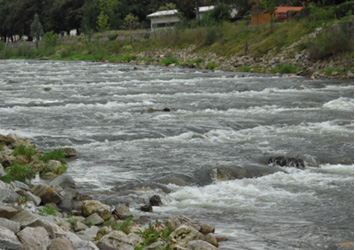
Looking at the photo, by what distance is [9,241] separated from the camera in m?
4.78

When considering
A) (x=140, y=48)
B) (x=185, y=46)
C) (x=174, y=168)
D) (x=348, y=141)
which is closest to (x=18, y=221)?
(x=174, y=168)

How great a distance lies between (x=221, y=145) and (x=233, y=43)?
35211mm

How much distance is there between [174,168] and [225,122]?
5.62 m

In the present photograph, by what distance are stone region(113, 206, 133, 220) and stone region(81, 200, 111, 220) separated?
11 centimetres

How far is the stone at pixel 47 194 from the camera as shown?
25.6ft

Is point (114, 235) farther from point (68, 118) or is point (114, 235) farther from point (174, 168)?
point (68, 118)

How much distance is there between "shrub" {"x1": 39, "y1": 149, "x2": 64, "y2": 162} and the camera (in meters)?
10.7

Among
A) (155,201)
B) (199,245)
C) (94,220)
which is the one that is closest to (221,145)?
(155,201)

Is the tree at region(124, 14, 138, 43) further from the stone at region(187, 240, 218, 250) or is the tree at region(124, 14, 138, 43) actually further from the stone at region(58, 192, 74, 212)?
the stone at region(187, 240, 218, 250)

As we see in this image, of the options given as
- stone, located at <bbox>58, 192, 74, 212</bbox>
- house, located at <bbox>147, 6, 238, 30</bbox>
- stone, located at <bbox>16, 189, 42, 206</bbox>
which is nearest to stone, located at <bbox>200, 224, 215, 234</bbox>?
stone, located at <bbox>58, 192, 74, 212</bbox>

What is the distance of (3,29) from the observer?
386ft

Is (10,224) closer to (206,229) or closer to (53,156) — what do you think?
(206,229)

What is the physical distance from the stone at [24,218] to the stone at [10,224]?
0.15 m

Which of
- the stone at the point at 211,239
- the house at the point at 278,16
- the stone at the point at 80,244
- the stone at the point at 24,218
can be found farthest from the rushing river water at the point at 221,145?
the house at the point at 278,16
